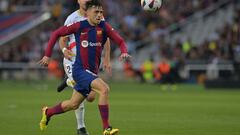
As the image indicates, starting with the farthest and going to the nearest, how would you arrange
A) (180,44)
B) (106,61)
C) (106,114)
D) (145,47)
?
(145,47) → (180,44) → (106,61) → (106,114)

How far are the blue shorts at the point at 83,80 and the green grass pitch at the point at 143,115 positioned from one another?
1.34 metres

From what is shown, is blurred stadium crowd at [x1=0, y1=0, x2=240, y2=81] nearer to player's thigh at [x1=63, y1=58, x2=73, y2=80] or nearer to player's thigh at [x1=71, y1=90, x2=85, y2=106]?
player's thigh at [x1=63, y1=58, x2=73, y2=80]

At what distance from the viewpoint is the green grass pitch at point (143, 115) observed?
15.5 m

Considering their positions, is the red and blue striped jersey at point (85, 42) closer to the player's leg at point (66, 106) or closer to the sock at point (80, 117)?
the player's leg at point (66, 106)

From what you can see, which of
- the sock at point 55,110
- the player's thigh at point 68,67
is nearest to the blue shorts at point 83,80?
the sock at point 55,110

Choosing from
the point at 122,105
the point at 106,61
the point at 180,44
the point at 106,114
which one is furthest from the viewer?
the point at 180,44

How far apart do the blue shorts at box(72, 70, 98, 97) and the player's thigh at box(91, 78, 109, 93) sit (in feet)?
0.30

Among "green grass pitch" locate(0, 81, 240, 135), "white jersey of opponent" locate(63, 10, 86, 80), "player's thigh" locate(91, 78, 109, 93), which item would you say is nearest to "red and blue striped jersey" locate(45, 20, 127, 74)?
"player's thigh" locate(91, 78, 109, 93)

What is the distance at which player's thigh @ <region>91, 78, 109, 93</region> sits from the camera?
43.8ft

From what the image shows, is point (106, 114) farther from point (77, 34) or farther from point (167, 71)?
point (167, 71)

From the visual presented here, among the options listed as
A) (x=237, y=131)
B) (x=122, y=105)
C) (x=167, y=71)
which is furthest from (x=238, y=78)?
(x=237, y=131)

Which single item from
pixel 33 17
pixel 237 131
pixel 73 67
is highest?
pixel 33 17

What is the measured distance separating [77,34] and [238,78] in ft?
77.6

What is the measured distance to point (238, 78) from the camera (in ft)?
120
